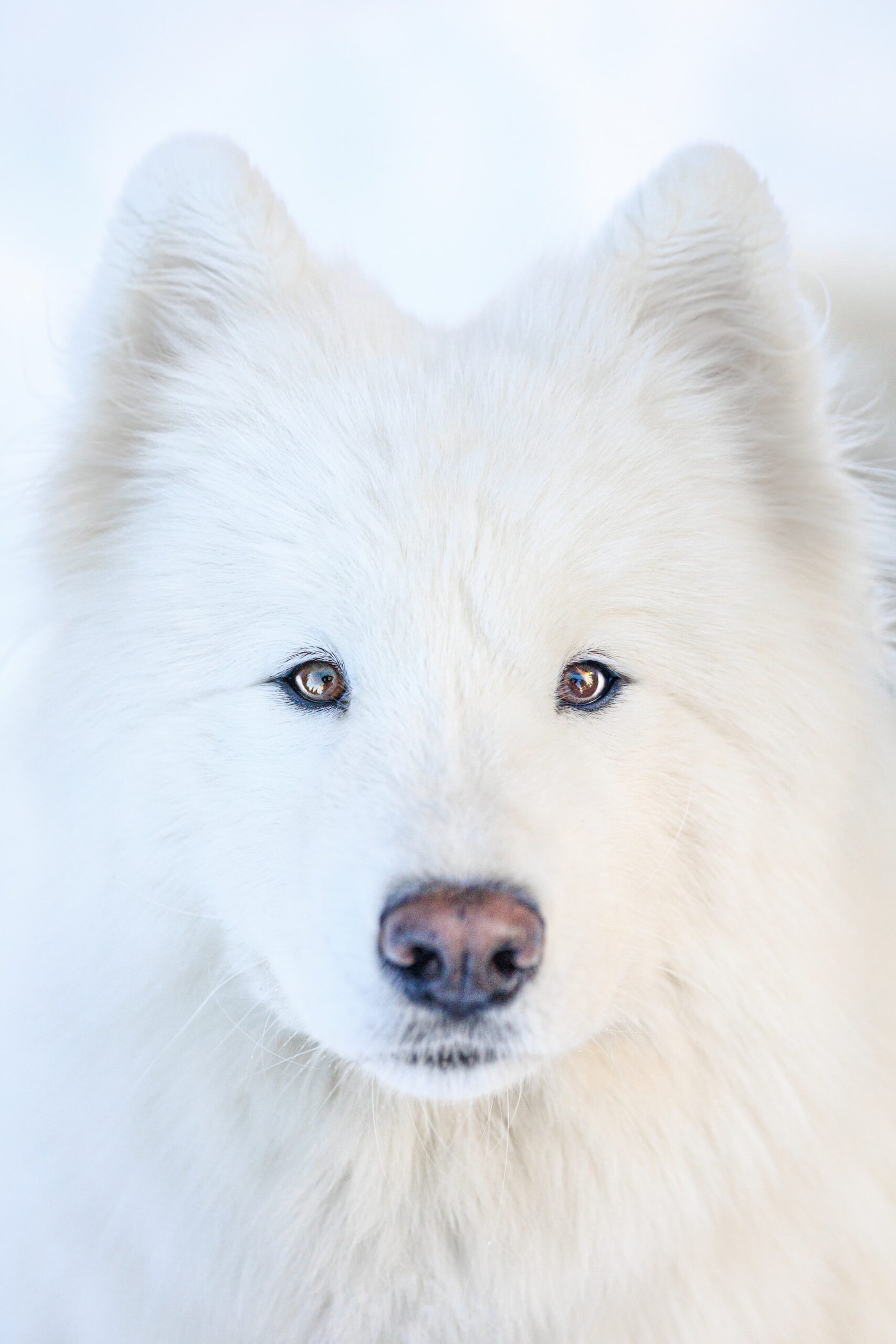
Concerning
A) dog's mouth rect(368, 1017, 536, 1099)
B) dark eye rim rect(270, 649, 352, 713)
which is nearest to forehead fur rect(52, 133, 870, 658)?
dark eye rim rect(270, 649, 352, 713)

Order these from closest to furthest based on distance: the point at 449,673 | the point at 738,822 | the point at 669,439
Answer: the point at 449,673 < the point at 738,822 < the point at 669,439

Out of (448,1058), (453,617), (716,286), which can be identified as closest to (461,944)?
(448,1058)

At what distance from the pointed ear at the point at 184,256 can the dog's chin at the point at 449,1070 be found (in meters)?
1.38

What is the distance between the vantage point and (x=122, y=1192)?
6.66 ft

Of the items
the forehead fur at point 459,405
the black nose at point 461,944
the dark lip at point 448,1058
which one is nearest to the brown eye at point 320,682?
the forehead fur at point 459,405

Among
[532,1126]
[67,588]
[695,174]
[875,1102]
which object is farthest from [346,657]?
[875,1102]

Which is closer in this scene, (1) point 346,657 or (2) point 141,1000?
(1) point 346,657

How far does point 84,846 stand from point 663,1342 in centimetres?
132

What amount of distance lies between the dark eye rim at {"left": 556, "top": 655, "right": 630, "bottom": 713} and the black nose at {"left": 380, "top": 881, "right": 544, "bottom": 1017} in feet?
1.46

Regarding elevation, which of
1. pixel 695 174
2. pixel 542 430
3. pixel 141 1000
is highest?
pixel 695 174

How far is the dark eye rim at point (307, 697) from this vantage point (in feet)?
6.19

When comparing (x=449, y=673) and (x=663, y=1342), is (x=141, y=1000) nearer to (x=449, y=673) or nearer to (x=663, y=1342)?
(x=449, y=673)

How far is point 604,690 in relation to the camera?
192 centimetres

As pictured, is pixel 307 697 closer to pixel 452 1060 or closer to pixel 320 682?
pixel 320 682
